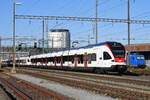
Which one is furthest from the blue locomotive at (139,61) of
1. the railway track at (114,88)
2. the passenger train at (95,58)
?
the railway track at (114,88)

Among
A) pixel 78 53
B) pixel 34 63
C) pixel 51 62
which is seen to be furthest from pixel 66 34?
pixel 78 53

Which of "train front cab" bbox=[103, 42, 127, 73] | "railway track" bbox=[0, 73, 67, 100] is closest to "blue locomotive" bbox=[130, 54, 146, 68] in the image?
"train front cab" bbox=[103, 42, 127, 73]

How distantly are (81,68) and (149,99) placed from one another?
18912 mm

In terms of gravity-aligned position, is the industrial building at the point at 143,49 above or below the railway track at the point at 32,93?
above

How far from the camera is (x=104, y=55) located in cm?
2350

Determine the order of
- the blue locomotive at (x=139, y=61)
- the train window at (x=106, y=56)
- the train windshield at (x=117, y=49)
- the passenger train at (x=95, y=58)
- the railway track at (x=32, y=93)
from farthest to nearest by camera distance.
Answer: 1. the blue locomotive at (x=139, y=61)
2. the train window at (x=106, y=56)
3. the train windshield at (x=117, y=49)
4. the passenger train at (x=95, y=58)
5. the railway track at (x=32, y=93)

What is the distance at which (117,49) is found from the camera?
2325 cm

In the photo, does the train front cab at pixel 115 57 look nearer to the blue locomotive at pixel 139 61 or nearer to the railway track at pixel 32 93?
the railway track at pixel 32 93

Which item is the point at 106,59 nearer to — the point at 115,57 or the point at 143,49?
the point at 115,57

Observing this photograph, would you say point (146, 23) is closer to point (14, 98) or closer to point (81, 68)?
point (81, 68)

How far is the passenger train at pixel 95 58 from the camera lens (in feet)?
74.7

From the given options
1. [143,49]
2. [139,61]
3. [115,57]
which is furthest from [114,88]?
[143,49]

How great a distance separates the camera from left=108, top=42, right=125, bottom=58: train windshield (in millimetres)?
22888

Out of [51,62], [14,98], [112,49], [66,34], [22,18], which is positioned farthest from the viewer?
[66,34]
